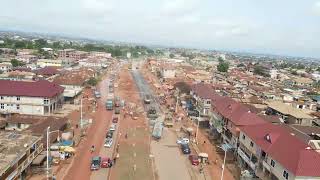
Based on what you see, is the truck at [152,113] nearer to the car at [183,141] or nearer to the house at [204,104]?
the house at [204,104]

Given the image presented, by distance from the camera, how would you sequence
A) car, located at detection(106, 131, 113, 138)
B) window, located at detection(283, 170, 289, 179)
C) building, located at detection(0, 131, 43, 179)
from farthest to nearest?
car, located at detection(106, 131, 113, 138), window, located at detection(283, 170, 289, 179), building, located at detection(0, 131, 43, 179)

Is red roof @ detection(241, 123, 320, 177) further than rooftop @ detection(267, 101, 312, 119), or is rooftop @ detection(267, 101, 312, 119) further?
rooftop @ detection(267, 101, 312, 119)

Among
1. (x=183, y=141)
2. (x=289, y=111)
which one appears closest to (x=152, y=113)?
(x=183, y=141)

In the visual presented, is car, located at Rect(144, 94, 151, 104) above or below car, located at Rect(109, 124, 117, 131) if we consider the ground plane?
above

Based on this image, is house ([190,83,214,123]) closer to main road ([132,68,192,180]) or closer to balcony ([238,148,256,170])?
main road ([132,68,192,180])

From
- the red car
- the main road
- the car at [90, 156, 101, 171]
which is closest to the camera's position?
the car at [90, 156, 101, 171]

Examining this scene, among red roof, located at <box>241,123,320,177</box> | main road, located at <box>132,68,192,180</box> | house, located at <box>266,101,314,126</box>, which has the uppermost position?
red roof, located at <box>241,123,320,177</box>

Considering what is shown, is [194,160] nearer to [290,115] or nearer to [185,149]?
[185,149]

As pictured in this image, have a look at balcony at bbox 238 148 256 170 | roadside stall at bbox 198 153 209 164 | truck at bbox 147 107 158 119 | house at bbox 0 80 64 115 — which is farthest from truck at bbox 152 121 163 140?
house at bbox 0 80 64 115
